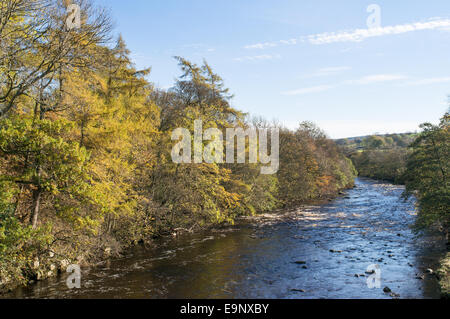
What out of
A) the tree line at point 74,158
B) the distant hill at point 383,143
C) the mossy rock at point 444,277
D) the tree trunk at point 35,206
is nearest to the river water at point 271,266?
the mossy rock at point 444,277

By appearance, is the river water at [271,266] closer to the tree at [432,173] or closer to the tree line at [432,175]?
the tree line at [432,175]

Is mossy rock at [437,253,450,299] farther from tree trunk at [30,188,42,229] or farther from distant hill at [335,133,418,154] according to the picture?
distant hill at [335,133,418,154]

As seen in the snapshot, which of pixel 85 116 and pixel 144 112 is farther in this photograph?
pixel 144 112

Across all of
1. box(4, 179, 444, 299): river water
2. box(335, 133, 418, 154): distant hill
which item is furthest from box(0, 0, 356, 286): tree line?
box(335, 133, 418, 154): distant hill

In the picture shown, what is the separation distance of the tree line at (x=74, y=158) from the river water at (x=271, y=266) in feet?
5.15

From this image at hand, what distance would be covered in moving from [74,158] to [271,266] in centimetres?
1049

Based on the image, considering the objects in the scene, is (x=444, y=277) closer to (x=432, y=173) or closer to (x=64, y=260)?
(x=432, y=173)

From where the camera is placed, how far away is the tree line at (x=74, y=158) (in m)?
12.8

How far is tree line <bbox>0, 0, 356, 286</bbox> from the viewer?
42.1 feet

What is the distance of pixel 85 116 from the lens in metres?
16.1
